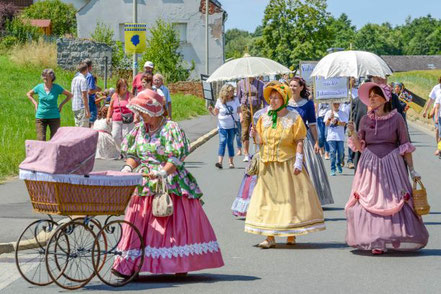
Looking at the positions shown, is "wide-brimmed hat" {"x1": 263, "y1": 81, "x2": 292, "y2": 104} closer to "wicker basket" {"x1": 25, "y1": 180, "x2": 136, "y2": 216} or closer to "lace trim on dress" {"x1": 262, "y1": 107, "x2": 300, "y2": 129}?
"lace trim on dress" {"x1": 262, "y1": 107, "x2": 300, "y2": 129}

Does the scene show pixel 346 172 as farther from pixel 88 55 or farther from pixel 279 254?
pixel 88 55

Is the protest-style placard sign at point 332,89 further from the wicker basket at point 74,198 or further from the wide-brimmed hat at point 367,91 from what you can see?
the wicker basket at point 74,198

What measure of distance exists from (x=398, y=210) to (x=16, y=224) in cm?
437

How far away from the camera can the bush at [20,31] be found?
202 feet

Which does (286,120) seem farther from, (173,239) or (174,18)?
(174,18)

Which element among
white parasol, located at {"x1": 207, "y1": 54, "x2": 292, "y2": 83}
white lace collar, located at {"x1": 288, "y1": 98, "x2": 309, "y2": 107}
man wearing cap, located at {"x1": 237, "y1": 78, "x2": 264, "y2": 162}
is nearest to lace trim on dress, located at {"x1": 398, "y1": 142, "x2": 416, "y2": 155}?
white lace collar, located at {"x1": 288, "y1": 98, "x2": 309, "y2": 107}

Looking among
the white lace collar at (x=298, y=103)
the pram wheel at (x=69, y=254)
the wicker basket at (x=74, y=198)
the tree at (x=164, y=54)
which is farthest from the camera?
the tree at (x=164, y=54)

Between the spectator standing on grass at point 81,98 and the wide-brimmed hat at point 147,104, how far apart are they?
12613mm

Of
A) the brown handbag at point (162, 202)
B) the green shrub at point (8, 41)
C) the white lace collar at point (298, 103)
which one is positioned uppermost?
the green shrub at point (8, 41)

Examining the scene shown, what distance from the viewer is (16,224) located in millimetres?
11750

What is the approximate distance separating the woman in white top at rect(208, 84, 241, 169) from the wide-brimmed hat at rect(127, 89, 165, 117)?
39.1ft

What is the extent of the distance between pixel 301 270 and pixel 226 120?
1152 cm

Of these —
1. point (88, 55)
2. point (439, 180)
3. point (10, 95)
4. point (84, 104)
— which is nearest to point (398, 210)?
point (439, 180)

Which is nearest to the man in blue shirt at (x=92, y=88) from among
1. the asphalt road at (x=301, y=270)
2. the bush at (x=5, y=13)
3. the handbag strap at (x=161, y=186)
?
the asphalt road at (x=301, y=270)
